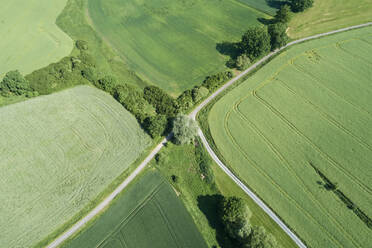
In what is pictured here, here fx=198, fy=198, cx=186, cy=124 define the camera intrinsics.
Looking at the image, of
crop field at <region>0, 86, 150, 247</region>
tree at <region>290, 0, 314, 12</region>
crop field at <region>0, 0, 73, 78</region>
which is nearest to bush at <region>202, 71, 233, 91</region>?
crop field at <region>0, 86, 150, 247</region>

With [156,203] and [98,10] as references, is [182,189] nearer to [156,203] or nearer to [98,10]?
[156,203]

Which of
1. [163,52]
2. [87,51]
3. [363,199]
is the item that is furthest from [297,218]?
[87,51]

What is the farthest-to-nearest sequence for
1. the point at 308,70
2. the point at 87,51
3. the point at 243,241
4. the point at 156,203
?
the point at 87,51 < the point at 308,70 < the point at 156,203 < the point at 243,241

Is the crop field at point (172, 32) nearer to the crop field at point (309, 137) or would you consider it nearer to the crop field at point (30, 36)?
the crop field at point (30, 36)

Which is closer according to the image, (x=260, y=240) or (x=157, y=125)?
(x=260, y=240)

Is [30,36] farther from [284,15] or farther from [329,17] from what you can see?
[329,17]

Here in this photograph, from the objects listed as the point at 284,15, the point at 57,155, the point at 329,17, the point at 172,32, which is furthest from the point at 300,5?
the point at 57,155

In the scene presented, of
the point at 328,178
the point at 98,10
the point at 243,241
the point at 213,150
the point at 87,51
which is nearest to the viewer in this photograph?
the point at 243,241
